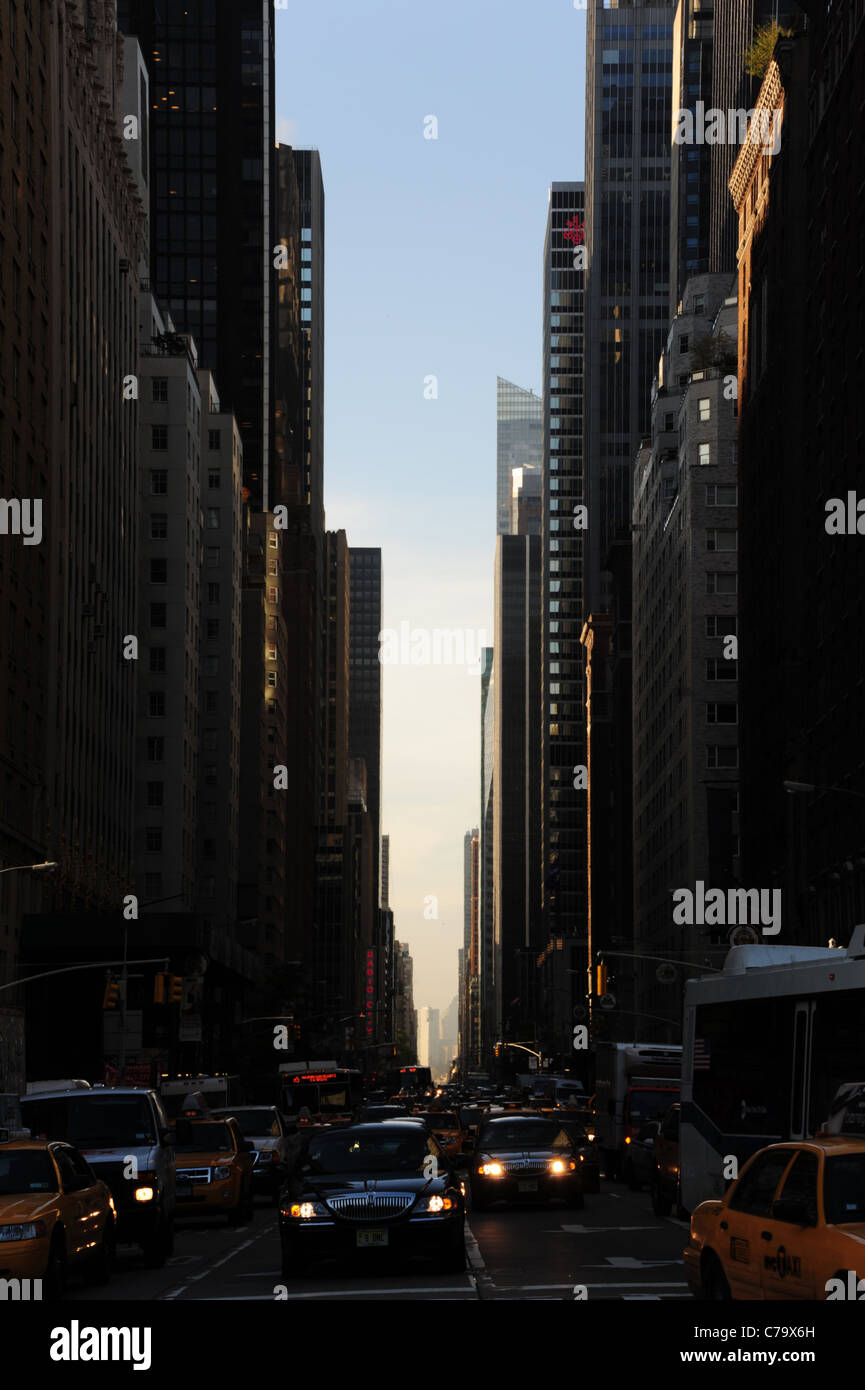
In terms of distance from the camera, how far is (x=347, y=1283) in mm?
20156

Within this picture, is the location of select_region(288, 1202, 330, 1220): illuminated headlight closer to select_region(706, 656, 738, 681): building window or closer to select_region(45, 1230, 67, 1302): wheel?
select_region(45, 1230, 67, 1302): wheel

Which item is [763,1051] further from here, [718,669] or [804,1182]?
[718,669]

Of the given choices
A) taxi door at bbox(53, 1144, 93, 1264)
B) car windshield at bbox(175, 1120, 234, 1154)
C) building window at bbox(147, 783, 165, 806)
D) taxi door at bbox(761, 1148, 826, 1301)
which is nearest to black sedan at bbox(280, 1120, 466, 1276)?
taxi door at bbox(53, 1144, 93, 1264)

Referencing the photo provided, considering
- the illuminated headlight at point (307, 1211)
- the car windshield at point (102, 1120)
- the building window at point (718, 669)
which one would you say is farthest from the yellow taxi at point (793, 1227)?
the building window at point (718, 669)

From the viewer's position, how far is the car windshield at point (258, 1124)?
40312 mm

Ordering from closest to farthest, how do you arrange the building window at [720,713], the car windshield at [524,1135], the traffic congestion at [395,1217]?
the traffic congestion at [395,1217] < the car windshield at [524,1135] < the building window at [720,713]

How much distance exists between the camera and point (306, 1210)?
2067 centimetres

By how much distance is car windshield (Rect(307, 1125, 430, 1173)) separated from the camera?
848 inches

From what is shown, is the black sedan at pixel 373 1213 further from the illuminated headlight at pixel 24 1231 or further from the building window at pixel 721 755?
the building window at pixel 721 755

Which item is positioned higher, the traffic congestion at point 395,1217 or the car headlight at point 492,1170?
the traffic congestion at point 395,1217

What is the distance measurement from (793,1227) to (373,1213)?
8.68m

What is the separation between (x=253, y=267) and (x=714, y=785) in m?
92.3

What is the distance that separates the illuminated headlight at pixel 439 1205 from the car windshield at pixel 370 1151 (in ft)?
1.94
